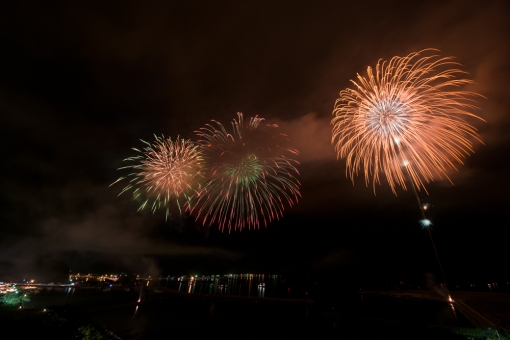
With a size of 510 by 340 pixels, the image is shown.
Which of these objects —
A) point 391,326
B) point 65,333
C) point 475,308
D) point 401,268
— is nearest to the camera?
point 65,333

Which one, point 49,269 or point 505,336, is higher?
point 49,269

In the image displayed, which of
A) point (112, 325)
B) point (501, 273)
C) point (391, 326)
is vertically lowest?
point (112, 325)

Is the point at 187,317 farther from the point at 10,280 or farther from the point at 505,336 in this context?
the point at 10,280

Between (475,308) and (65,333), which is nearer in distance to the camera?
(65,333)

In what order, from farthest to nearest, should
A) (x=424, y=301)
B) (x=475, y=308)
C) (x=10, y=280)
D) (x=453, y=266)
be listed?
(x=453, y=266) < (x=10, y=280) < (x=424, y=301) < (x=475, y=308)

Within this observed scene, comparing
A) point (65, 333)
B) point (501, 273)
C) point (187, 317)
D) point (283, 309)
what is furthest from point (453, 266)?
point (65, 333)

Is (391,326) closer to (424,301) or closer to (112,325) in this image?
(424,301)
